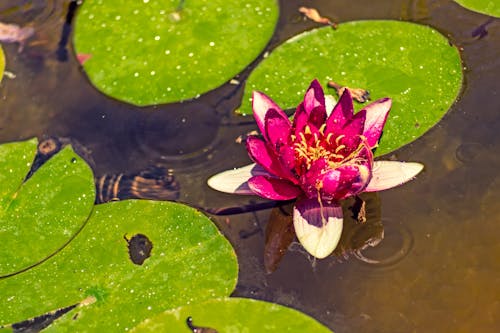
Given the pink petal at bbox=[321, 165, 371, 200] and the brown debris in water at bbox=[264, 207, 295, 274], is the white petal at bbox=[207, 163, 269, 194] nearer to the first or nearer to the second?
the brown debris in water at bbox=[264, 207, 295, 274]

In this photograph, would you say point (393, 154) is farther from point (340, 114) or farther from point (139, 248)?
point (139, 248)

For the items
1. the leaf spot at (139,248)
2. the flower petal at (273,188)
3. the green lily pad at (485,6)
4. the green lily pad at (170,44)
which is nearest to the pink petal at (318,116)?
the flower petal at (273,188)

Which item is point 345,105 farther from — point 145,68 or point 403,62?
point 145,68

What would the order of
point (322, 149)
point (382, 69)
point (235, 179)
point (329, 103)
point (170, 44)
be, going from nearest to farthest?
point (322, 149) < point (235, 179) < point (329, 103) < point (382, 69) < point (170, 44)

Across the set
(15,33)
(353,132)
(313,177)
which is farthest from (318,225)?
(15,33)

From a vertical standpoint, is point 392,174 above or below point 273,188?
above
